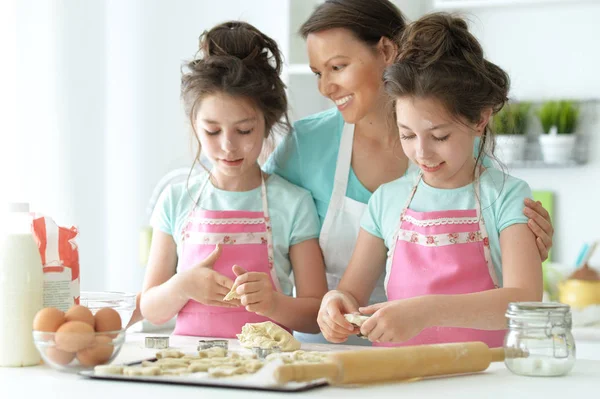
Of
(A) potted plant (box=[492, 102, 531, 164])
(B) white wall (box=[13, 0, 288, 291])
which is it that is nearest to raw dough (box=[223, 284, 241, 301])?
(B) white wall (box=[13, 0, 288, 291])

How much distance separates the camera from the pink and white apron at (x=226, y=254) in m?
1.73

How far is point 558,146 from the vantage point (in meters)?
2.85

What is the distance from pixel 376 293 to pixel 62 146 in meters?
1.21

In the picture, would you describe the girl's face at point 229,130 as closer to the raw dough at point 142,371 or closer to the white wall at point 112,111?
the raw dough at point 142,371

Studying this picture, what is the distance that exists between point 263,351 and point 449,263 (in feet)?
1.37

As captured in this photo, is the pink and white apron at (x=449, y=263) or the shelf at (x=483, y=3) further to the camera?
the shelf at (x=483, y=3)

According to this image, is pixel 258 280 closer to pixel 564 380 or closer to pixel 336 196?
pixel 336 196

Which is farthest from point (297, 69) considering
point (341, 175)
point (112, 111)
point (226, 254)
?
point (226, 254)

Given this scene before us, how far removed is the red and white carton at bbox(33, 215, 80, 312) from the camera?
1.34 metres

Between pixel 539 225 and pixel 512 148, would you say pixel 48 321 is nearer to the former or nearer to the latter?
pixel 539 225

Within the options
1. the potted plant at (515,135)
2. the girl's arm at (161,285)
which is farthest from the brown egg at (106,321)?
the potted plant at (515,135)

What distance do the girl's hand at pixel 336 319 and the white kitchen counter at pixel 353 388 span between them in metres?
0.24

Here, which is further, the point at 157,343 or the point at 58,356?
the point at 157,343

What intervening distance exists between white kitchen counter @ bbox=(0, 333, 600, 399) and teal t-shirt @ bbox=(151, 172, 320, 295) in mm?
610
